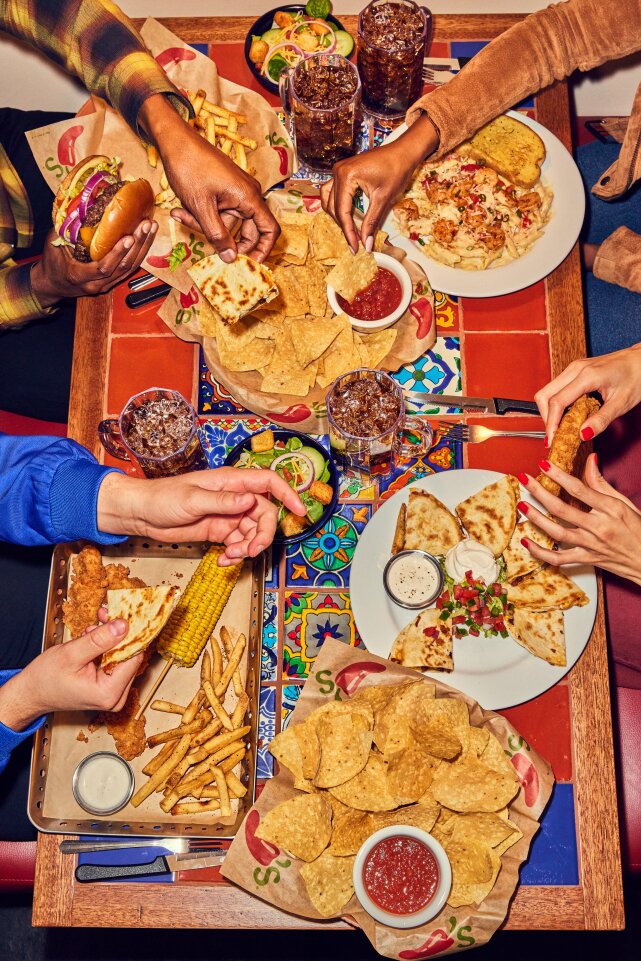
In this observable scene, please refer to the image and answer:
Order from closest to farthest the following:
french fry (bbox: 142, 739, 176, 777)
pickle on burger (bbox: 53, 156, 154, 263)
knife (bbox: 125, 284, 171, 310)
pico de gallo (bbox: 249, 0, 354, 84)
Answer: french fry (bbox: 142, 739, 176, 777)
pickle on burger (bbox: 53, 156, 154, 263)
knife (bbox: 125, 284, 171, 310)
pico de gallo (bbox: 249, 0, 354, 84)

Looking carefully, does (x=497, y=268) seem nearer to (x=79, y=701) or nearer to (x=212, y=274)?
(x=212, y=274)

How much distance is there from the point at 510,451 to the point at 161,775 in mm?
1774

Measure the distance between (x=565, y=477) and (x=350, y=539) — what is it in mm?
855

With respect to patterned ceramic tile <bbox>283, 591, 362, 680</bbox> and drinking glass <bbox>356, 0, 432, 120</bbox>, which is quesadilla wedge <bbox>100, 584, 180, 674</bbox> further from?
Result: drinking glass <bbox>356, 0, 432, 120</bbox>

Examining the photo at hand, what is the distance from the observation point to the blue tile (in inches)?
108

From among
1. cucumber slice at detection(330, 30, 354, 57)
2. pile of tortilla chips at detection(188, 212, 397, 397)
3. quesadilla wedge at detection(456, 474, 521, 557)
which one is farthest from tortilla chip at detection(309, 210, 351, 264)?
quesadilla wedge at detection(456, 474, 521, 557)

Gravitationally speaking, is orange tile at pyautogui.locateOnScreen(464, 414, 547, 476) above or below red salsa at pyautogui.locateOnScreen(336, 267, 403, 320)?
below

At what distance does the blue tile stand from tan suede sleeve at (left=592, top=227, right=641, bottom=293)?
231 cm

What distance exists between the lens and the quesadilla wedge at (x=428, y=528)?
2957 mm

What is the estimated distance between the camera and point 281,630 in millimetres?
2994

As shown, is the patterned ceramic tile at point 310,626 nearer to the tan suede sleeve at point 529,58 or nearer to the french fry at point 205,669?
the french fry at point 205,669

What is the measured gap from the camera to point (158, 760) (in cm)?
277

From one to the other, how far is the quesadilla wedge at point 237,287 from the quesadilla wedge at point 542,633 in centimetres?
148

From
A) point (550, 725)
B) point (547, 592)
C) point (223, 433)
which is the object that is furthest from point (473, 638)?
point (223, 433)
